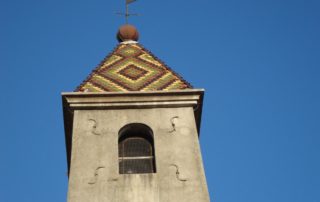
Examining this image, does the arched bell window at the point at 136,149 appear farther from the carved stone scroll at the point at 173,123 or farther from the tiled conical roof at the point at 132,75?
the tiled conical roof at the point at 132,75

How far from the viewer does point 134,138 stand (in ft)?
53.6

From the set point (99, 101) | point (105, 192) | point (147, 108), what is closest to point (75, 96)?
point (99, 101)

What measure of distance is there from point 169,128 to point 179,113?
54cm

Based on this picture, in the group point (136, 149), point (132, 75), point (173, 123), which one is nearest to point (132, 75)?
point (132, 75)

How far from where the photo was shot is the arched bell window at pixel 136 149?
15422 millimetres

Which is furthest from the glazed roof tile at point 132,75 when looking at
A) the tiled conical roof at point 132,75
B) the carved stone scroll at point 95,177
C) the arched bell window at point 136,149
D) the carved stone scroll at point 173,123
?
the carved stone scroll at point 95,177

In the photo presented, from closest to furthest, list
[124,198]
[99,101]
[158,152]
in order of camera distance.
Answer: [124,198], [158,152], [99,101]

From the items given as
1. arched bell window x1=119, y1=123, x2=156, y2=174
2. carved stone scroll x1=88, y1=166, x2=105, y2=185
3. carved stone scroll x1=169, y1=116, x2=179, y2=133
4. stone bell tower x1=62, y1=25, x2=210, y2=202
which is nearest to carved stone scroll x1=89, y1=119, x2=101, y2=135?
stone bell tower x1=62, y1=25, x2=210, y2=202

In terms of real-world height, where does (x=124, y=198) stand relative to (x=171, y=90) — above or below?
below

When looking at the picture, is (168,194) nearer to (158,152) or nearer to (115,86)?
(158,152)

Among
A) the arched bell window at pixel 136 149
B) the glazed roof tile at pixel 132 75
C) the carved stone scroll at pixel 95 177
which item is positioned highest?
the glazed roof tile at pixel 132 75

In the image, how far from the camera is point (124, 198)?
14.2 metres

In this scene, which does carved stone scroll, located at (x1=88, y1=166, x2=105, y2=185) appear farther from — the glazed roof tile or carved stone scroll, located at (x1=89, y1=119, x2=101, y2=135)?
the glazed roof tile

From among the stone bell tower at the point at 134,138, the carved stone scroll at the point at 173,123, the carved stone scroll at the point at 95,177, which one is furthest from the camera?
the carved stone scroll at the point at 173,123
